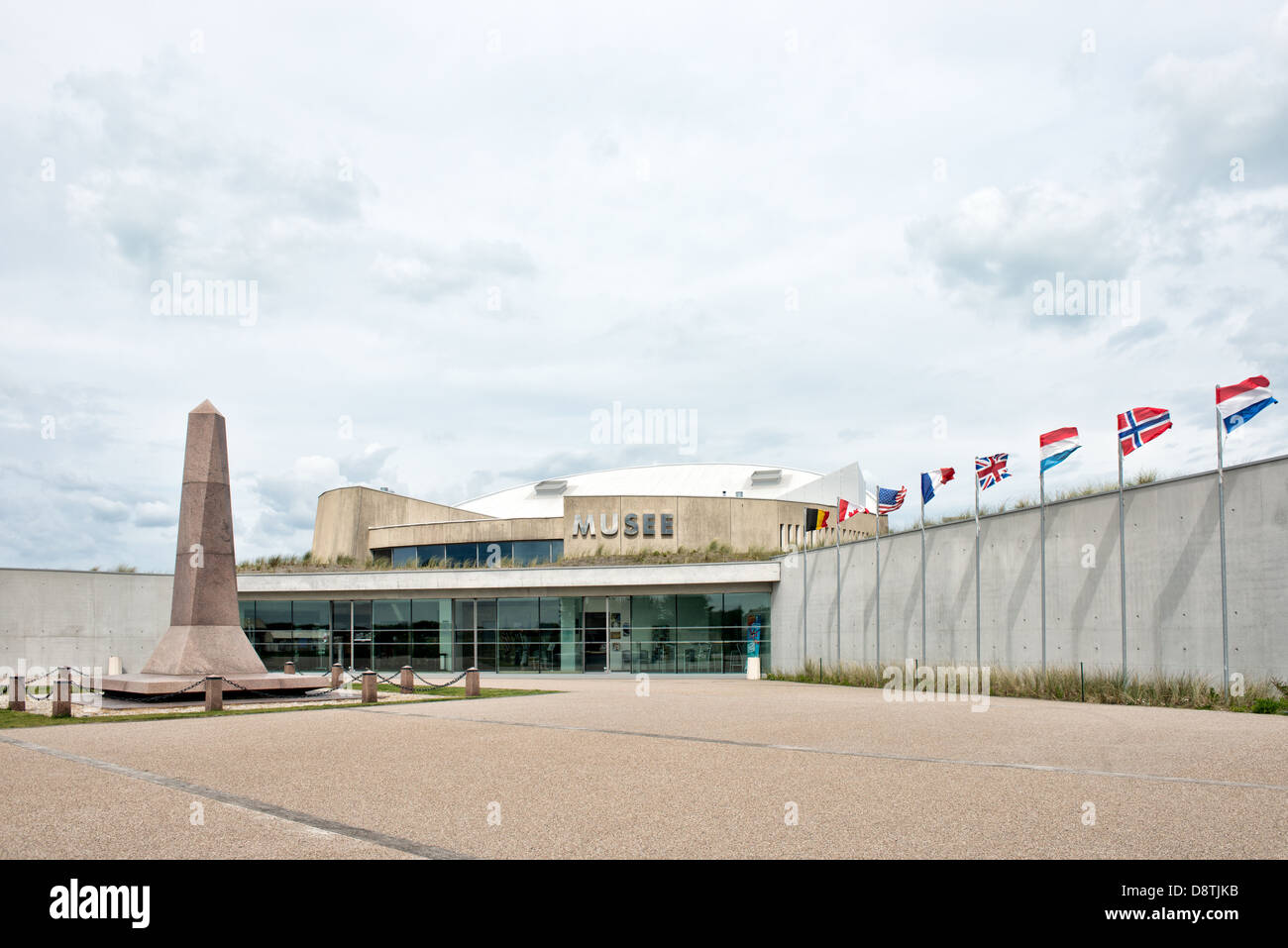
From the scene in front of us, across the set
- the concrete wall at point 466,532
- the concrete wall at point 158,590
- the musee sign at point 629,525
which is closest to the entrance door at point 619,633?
the concrete wall at point 158,590

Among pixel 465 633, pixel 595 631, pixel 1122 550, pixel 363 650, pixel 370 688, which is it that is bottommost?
pixel 363 650

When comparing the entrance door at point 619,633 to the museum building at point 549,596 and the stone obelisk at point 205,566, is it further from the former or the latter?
the stone obelisk at point 205,566

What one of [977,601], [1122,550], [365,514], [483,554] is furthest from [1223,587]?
[365,514]

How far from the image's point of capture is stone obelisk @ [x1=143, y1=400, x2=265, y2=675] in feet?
77.7

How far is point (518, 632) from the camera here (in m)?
41.8

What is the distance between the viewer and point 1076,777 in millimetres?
9953

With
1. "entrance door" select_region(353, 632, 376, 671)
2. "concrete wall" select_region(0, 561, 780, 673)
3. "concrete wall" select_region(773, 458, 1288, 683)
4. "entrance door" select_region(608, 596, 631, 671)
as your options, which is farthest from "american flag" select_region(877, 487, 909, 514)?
"entrance door" select_region(353, 632, 376, 671)

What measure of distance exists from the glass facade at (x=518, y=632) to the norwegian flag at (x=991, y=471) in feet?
47.7

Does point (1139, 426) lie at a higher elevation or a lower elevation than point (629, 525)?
higher

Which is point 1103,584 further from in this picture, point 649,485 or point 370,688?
point 649,485

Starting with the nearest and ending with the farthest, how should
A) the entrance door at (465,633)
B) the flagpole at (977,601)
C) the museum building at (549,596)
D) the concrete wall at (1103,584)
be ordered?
the concrete wall at (1103,584)
the flagpole at (977,601)
the museum building at (549,596)
the entrance door at (465,633)

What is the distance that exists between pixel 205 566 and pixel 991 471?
785 inches

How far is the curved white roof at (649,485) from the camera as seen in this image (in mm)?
62938
